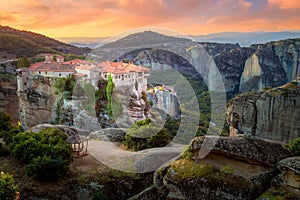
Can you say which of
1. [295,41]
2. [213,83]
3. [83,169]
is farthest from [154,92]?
[295,41]

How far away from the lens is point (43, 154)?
1218 centimetres

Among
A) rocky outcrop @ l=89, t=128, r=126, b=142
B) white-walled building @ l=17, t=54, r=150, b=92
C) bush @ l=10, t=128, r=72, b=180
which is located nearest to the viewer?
bush @ l=10, t=128, r=72, b=180

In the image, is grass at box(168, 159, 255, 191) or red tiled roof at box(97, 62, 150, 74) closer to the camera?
grass at box(168, 159, 255, 191)

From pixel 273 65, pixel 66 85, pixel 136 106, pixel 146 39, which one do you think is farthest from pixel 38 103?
pixel 273 65

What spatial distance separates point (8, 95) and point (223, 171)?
41.9 meters

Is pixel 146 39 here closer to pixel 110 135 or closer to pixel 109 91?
pixel 110 135

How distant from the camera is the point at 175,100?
27.9 m

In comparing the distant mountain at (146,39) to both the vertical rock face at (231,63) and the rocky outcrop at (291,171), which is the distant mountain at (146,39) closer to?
the rocky outcrop at (291,171)

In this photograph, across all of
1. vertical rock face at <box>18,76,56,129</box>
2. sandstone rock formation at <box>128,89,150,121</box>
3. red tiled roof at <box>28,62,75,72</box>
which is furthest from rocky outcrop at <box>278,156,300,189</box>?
vertical rock face at <box>18,76,56,129</box>

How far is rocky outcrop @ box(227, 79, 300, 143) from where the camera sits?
1914 cm

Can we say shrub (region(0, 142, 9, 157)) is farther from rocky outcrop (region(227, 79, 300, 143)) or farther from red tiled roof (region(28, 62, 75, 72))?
red tiled roof (region(28, 62, 75, 72))

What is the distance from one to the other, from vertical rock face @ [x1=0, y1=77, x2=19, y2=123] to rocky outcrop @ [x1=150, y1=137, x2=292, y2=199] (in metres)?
39.8

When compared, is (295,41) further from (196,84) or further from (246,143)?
(246,143)

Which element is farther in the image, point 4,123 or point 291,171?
point 4,123
